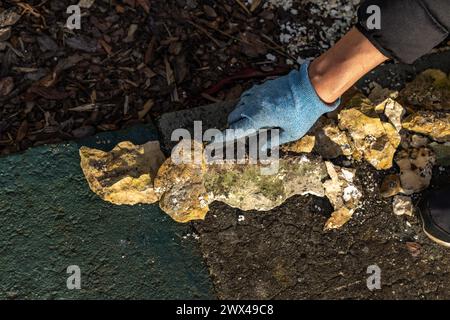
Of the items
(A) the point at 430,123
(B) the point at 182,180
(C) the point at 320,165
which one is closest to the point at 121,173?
(B) the point at 182,180

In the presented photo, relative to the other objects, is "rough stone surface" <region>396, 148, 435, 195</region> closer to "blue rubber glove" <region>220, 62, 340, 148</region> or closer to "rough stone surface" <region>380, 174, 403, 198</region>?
"rough stone surface" <region>380, 174, 403, 198</region>

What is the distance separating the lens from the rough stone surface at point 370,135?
234 centimetres

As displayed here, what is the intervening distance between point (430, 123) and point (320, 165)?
1.67ft

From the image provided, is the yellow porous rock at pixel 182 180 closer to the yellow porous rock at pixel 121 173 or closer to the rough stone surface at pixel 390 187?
the yellow porous rock at pixel 121 173

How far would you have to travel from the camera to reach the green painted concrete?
2.16 m

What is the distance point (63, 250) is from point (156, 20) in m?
1.10

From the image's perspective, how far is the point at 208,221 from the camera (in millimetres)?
2289

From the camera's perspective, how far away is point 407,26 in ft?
5.94

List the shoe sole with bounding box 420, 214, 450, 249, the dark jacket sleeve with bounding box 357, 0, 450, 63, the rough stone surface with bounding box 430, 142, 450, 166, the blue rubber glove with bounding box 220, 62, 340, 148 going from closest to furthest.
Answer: the dark jacket sleeve with bounding box 357, 0, 450, 63
the blue rubber glove with bounding box 220, 62, 340, 148
the shoe sole with bounding box 420, 214, 450, 249
the rough stone surface with bounding box 430, 142, 450, 166

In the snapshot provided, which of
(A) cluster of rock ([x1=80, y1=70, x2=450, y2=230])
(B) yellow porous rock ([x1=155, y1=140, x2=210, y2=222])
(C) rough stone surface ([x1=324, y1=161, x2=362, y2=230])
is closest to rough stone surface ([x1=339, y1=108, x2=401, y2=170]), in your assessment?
(A) cluster of rock ([x1=80, y1=70, x2=450, y2=230])

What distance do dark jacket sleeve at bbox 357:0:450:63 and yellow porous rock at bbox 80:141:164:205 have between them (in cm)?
97

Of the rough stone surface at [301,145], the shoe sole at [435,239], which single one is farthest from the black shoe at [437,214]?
the rough stone surface at [301,145]

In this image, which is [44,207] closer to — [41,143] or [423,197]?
[41,143]

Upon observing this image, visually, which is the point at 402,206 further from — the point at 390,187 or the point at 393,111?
the point at 393,111
